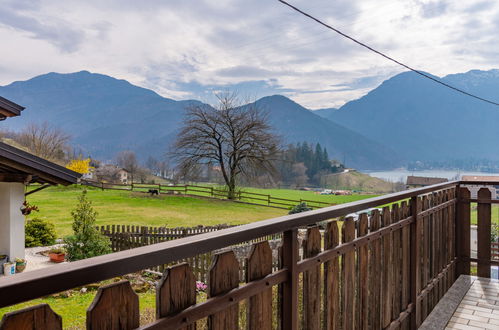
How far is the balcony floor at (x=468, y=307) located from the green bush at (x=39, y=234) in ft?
36.6

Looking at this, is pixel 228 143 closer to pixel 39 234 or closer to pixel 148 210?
pixel 148 210

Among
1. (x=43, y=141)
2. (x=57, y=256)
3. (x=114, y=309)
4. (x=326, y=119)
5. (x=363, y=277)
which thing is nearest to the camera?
(x=114, y=309)

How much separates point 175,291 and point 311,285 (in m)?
0.71

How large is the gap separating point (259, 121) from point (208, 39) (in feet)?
167

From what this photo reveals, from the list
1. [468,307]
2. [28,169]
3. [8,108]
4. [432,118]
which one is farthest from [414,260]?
[432,118]

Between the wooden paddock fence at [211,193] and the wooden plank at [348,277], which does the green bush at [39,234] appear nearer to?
the wooden plank at [348,277]

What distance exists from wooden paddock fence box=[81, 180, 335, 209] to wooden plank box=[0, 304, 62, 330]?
74.9ft

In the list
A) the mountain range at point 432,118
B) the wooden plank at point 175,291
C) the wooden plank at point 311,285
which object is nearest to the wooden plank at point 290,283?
the wooden plank at point 311,285

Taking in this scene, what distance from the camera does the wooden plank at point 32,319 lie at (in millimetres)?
540

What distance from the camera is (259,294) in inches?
41.8

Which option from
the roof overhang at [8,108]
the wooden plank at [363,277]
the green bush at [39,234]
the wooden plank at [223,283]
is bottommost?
the green bush at [39,234]

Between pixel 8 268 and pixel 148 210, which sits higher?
pixel 8 268

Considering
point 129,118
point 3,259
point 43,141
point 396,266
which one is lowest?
point 3,259

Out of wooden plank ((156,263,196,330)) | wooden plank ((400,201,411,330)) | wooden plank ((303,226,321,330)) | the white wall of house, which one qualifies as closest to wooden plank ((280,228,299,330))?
wooden plank ((303,226,321,330))
